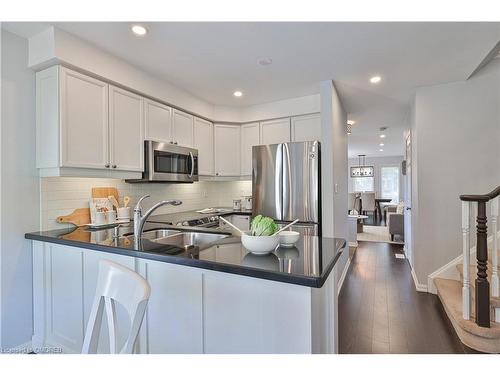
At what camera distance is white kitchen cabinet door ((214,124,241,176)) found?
3711 mm

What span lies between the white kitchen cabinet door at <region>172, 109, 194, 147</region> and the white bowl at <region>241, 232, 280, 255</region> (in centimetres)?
201

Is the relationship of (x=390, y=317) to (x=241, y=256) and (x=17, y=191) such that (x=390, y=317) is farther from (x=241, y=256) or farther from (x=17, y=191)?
(x=17, y=191)

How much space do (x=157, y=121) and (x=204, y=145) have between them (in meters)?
0.85

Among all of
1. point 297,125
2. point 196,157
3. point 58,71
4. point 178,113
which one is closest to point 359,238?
point 297,125

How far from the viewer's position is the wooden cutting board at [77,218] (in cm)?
221

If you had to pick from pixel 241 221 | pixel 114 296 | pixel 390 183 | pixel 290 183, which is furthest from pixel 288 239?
pixel 390 183

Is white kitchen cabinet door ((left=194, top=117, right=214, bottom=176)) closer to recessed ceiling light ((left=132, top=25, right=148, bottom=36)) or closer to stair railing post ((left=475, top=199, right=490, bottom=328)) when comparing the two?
recessed ceiling light ((left=132, top=25, right=148, bottom=36))

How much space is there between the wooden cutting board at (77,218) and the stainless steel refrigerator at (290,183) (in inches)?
70.3

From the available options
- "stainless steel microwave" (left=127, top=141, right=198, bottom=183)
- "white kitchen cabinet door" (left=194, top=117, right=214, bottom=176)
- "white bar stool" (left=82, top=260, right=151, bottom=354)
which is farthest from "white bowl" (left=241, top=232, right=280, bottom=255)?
"white kitchen cabinet door" (left=194, top=117, right=214, bottom=176)

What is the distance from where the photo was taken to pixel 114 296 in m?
0.95

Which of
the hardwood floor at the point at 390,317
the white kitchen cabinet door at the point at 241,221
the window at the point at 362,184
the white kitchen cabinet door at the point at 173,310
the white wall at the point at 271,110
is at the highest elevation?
the white wall at the point at 271,110

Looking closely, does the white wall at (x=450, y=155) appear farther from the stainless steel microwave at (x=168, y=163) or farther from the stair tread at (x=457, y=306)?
the stainless steel microwave at (x=168, y=163)

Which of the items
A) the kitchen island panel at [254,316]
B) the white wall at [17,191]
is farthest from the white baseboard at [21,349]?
the kitchen island panel at [254,316]
